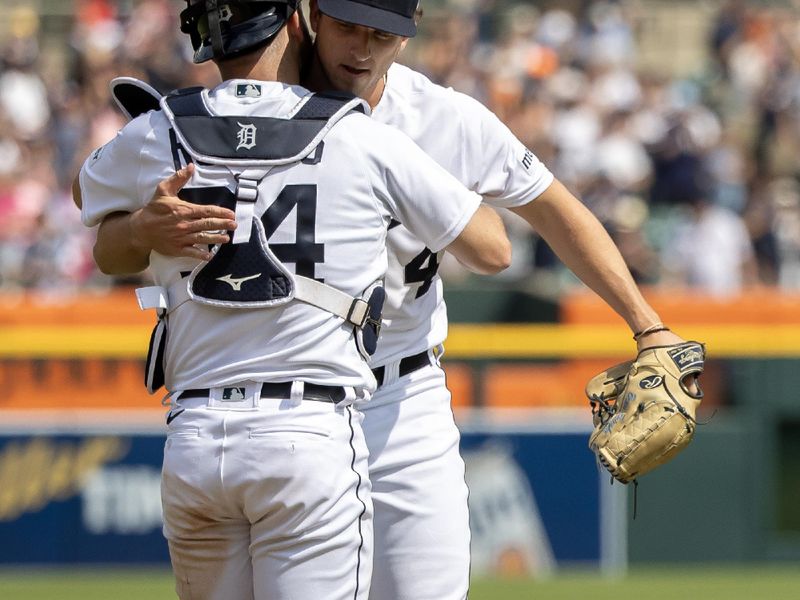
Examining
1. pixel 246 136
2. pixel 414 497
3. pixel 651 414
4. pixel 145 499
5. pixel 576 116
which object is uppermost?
pixel 576 116

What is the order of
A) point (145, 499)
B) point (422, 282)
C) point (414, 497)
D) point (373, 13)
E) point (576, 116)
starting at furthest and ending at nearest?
1. point (576, 116)
2. point (145, 499)
3. point (422, 282)
4. point (414, 497)
5. point (373, 13)

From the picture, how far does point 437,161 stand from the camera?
360 centimetres

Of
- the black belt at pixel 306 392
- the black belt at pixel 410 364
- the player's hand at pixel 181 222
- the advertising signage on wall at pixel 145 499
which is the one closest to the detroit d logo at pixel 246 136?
the player's hand at pixel 181 222

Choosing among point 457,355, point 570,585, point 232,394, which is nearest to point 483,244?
point 232,394

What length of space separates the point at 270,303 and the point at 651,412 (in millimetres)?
944

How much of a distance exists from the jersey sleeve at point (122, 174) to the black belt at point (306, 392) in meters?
0.45

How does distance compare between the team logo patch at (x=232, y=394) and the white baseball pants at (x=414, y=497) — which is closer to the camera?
the team logo patch at (x=232, y=394)

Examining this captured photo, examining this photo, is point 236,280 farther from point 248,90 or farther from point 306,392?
point 248,90

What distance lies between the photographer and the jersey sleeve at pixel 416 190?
298 cm

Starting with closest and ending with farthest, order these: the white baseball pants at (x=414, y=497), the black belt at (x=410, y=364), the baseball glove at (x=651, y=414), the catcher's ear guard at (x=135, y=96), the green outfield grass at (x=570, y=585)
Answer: the catcher's ear guard at (x=135, y=96)
the baseball glove at (x=651, y=414)
the white baseball pants at (x=414, y=497)
the black belt at (x=410, y=364)
the green outfield grass at (x=570, y=585)

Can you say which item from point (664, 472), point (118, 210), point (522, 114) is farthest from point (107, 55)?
point (118, 210)

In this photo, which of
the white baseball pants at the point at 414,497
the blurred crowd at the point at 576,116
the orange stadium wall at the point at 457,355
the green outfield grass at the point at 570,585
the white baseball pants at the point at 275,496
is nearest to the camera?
the white baseball pants at the point at 275,496

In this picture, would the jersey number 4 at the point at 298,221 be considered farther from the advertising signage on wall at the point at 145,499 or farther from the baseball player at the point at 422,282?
the advertising signage on wall at the point at 145,499

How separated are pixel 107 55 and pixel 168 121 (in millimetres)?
11090
